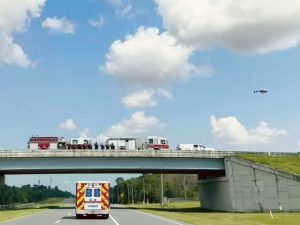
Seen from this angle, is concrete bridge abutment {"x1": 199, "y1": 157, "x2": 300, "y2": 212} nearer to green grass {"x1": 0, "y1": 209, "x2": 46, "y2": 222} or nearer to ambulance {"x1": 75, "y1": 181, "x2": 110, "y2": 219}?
green grass {"x1": 0, "y1": 209, "x2": 46, "y2": 222}

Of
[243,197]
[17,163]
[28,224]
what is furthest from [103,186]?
[17,163]

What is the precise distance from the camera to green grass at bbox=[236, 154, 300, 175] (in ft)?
182

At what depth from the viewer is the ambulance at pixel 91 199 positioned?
1344 inches

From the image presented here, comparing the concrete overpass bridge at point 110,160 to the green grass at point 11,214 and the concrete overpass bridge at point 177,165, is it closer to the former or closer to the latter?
the concrete overpass bridge at point 177,165

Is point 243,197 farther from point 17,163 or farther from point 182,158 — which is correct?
point 17,163

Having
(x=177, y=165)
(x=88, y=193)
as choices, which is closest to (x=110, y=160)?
(x=177, y=165)

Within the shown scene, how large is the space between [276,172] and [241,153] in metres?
8.80

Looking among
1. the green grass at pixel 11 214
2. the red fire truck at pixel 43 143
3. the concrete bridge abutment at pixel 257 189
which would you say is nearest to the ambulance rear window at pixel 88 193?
the green grass at pixel 11 214

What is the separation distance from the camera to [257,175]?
54.3 m

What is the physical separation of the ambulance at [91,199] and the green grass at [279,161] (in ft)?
87.9

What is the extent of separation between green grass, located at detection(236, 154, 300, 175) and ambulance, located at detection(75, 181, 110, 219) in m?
26.8

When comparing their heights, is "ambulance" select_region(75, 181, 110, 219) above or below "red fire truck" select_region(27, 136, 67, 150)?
below

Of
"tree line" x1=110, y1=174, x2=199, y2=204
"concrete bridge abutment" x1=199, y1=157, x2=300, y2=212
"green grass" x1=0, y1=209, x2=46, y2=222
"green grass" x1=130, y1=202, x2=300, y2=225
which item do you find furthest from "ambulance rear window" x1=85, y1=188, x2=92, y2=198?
"tree line" x1=110, y1=174, x2=199, y2=204

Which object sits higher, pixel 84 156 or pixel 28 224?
pixel 84 156
